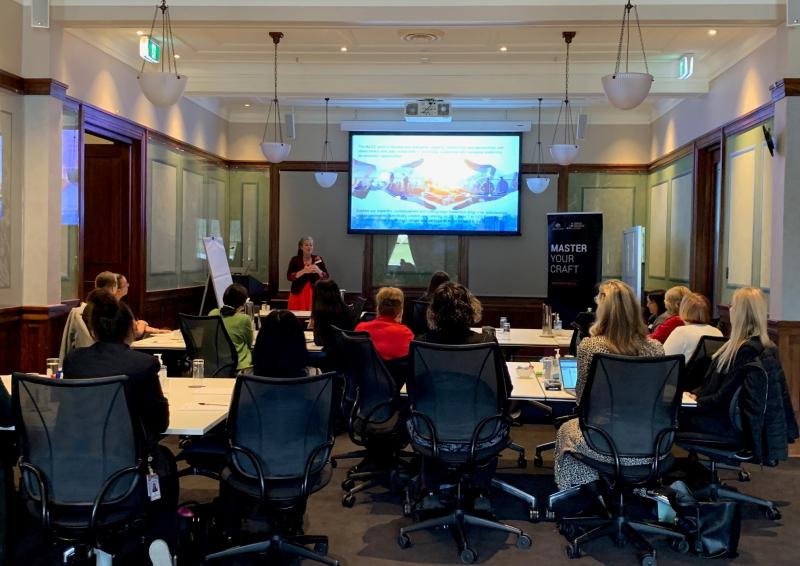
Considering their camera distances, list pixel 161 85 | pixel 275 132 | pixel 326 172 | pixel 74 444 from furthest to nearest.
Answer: pixel 275 132
pixel 326 172
pixel 161 85
pixel 74 444

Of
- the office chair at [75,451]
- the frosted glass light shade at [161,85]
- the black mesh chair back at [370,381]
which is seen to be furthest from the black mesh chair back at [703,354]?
the frosted glass light shade at [161,85]

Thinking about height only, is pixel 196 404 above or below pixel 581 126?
below

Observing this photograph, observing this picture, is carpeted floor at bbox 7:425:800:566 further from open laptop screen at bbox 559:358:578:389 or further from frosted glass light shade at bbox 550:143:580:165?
frosted glass light shade at bbox 550:143:580:165

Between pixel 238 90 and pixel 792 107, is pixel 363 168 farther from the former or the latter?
pixel 792 107

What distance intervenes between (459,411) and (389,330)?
1290mm

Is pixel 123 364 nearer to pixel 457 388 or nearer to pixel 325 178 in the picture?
pixel 457 388

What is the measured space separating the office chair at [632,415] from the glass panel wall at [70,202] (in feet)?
16.6

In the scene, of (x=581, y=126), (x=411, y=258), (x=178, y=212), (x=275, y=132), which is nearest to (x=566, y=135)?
(x=581, y=126)

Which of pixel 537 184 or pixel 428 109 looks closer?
pixel 428 109

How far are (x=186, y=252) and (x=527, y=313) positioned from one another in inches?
196

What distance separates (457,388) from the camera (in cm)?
400

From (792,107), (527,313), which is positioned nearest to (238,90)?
(527,313)

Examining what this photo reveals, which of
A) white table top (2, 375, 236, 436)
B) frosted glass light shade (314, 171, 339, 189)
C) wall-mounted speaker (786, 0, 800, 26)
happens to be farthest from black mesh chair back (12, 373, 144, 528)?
frosted glass light shade (314, 171, 339, 189)

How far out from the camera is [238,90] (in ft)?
31.9
